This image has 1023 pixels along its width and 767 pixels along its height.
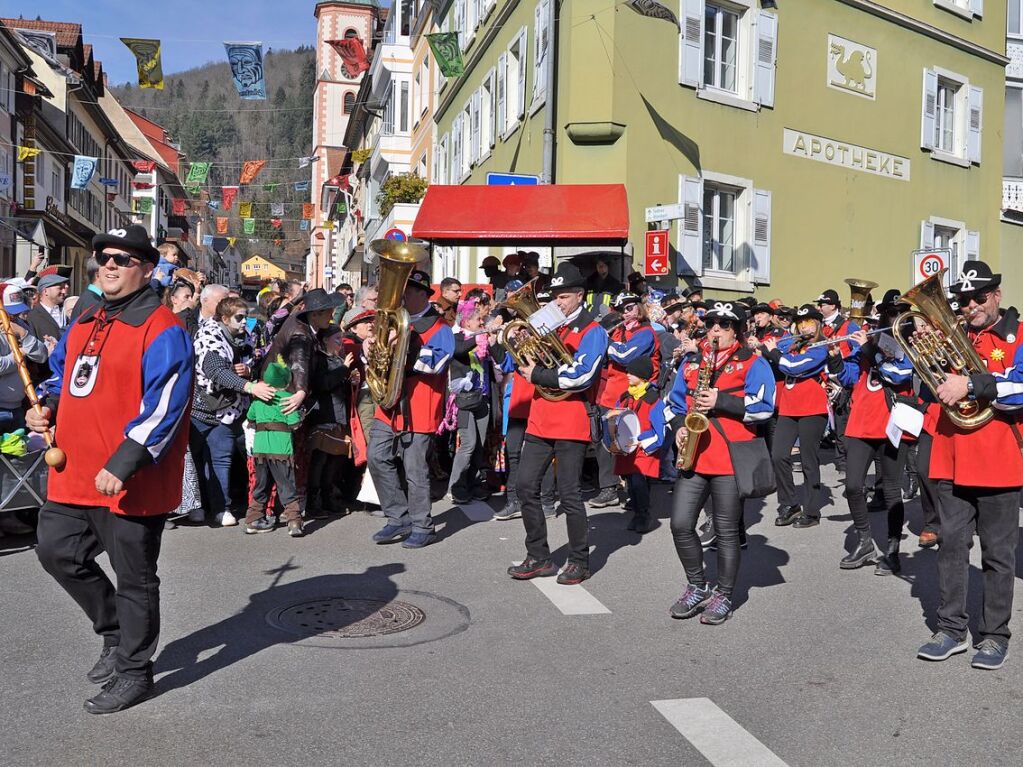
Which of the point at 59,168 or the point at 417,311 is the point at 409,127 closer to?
the point at 59,168

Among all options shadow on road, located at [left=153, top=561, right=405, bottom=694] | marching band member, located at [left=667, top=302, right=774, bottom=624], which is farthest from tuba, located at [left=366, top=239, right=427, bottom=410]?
marching band member, located at [left=667, top=302, right=774, bottom=624]

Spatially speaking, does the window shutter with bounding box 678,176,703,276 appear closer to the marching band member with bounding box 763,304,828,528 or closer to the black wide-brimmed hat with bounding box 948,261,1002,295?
the marching band member with bounding box 763,304,828,528

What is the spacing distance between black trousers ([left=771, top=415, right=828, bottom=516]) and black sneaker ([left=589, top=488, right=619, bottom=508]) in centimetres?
172

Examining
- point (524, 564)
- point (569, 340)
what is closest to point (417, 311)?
point (569, 340)

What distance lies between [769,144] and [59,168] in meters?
39.8

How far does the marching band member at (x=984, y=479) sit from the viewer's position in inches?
215

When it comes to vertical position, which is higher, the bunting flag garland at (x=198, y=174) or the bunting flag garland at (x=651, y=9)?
the bunting flag garland at (x=198, y=174)

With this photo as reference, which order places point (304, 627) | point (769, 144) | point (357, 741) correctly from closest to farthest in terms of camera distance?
point (357, 741), point (304, 627), point (769, 144)

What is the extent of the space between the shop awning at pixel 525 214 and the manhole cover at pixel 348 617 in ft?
27.9

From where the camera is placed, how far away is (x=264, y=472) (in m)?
8.80

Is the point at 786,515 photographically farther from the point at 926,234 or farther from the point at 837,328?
the point at 926,234

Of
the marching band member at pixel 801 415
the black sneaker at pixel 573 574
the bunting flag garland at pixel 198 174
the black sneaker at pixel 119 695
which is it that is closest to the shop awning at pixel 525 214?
the marching band member at pixel 801 415

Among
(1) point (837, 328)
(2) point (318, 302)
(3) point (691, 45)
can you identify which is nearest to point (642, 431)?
(1) point (837, 328)

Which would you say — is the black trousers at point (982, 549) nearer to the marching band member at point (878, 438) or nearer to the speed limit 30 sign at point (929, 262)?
the marching band member at point (878, 438)
